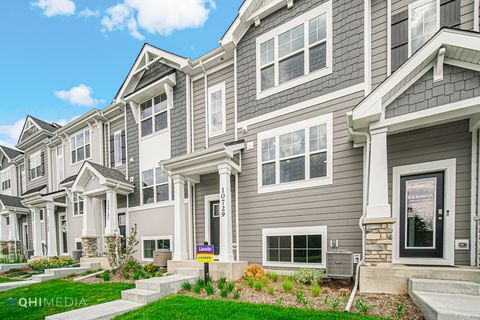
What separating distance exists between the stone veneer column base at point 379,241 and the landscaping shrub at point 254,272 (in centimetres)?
277

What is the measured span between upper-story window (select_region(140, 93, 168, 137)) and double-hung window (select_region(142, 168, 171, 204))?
1.76m

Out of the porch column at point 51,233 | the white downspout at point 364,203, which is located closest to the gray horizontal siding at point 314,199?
the white downspout at point 364,203

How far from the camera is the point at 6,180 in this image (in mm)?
20734

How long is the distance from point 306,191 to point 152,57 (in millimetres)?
8529

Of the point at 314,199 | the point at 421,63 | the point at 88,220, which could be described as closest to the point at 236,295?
the point at 314,199

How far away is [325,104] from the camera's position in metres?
6.66

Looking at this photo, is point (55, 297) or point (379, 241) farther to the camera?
point (55, 297)

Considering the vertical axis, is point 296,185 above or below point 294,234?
above

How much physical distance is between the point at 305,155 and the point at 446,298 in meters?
4.05

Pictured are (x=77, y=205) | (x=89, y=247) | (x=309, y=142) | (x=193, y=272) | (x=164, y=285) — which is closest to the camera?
(x=164, y=285)

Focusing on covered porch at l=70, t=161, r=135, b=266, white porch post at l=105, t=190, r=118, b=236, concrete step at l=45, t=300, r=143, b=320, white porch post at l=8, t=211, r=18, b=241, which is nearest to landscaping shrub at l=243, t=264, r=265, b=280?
concrete step at l=45, t=300, r=143, b=320

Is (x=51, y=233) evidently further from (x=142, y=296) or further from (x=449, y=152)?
(x=449, y=152)

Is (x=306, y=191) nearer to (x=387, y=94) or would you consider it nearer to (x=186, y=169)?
(x=387, y=94)

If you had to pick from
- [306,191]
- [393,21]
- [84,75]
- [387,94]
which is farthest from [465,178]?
[84,75]
